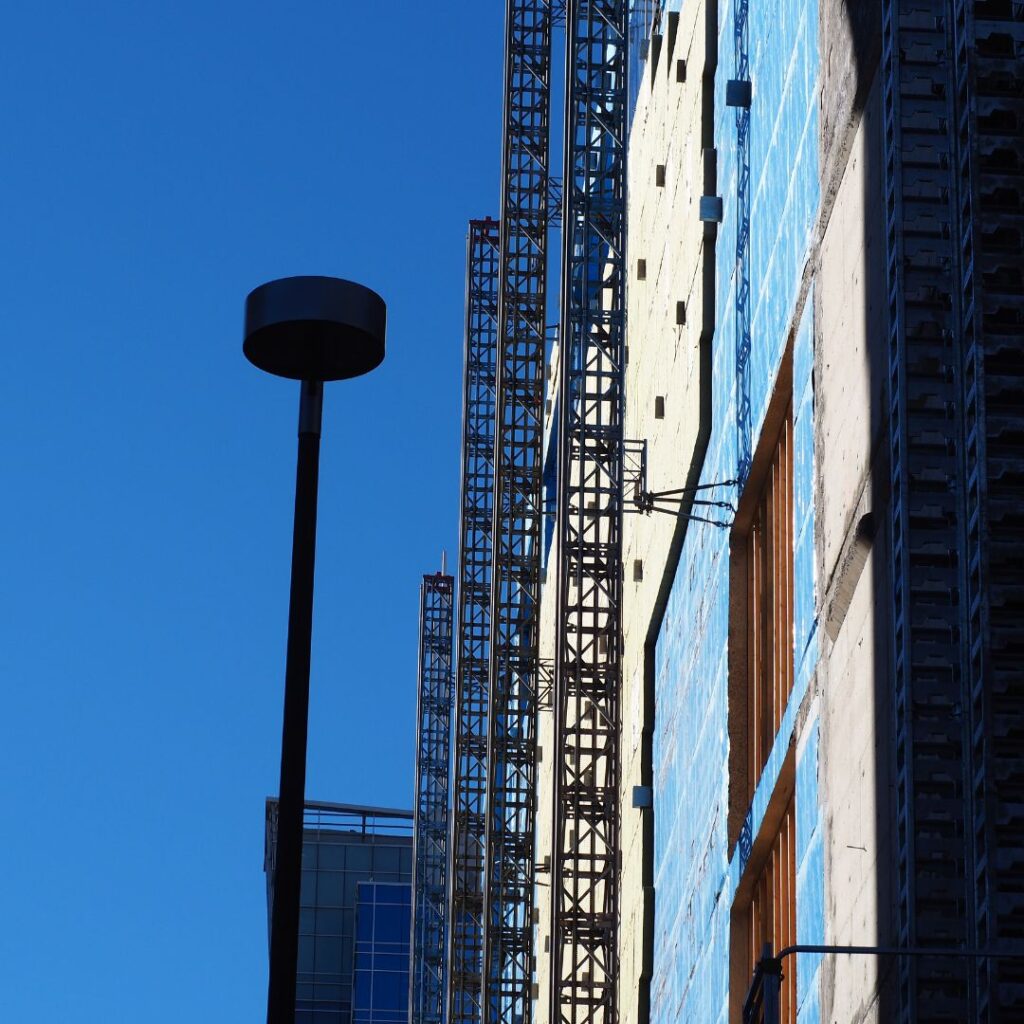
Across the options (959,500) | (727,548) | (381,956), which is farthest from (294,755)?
(381,956)

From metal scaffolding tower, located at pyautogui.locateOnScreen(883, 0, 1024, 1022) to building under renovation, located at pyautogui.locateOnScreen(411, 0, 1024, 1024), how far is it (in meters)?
0.03

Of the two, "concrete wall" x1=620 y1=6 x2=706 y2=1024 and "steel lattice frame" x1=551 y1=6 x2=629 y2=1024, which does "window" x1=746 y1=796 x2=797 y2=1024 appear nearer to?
"concrete wall" x1=620 y1=6 x2=706 y2=1024

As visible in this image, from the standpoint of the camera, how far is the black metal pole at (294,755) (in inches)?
558

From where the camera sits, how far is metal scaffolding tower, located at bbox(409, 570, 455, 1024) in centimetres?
10912

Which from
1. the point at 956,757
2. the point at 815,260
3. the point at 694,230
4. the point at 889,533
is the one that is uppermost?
the point at 694,230

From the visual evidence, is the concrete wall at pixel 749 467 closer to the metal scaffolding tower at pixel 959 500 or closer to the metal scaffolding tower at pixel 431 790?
the metal scaffolding tower at pixel 959 500

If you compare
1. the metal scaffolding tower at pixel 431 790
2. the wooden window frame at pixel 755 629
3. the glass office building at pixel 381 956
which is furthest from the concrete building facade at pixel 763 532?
the glass office building at pixel 381 956

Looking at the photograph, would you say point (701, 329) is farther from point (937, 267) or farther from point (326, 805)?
point (326, 805)

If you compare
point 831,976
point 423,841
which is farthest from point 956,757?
point 423,841

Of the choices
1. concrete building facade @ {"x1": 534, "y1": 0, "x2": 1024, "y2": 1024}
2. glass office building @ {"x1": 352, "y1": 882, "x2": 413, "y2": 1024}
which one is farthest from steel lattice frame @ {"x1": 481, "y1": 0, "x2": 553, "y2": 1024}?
glass office building @ {"x1": 352, "y1": 882, "x2": 413, "y2": 1024}

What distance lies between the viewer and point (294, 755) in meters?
14.8

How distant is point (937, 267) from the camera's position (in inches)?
936

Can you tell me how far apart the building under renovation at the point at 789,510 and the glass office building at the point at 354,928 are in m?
54.0

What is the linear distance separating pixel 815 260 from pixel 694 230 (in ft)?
48.7
